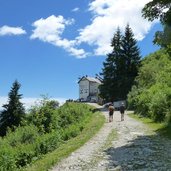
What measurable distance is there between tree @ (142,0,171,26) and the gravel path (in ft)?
23.1

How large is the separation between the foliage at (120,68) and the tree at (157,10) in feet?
183

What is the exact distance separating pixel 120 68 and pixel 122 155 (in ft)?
215

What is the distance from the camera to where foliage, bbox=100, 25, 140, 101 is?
268 feet

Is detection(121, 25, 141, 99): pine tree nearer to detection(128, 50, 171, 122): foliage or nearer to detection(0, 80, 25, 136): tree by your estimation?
detection(128, 50, 171, 122): foliage

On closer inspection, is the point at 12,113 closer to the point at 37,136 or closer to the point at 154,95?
the point at 154,95

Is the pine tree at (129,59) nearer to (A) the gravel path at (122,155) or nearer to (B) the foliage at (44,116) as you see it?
(B) the foliage at (44,116)

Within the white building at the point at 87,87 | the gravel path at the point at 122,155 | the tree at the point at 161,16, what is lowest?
the gravel path at the point at 122,155

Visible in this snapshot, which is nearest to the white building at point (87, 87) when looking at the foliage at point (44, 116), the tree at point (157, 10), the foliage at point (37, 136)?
the foliage at point (37, 136)

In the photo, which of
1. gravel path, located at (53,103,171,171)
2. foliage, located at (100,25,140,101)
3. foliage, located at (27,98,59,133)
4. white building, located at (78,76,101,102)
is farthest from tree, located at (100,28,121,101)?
white building, located at (78,76,101,102)

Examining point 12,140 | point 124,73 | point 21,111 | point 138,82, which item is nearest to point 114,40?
point 124,73

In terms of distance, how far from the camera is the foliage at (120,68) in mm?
81812

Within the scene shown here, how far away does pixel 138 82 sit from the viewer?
2987 inches

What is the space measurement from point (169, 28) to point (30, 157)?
414 inches

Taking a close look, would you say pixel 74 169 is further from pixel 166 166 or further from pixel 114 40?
pixel 114 40
